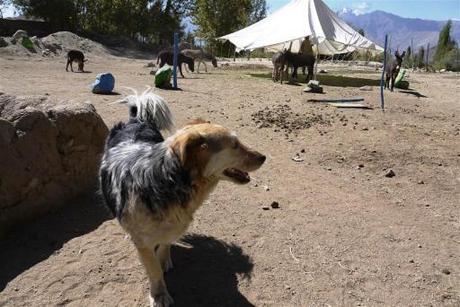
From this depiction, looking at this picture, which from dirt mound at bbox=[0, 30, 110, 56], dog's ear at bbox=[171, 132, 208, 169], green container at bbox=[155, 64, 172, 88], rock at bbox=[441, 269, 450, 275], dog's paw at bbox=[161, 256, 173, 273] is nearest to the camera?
dog's ear at bbox=[171, 132, 208, 169]

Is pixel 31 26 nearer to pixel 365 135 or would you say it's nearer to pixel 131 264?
pixel 365 135

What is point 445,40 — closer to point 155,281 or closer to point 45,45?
point 45,45

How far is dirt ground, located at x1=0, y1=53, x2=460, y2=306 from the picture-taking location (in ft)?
12.1

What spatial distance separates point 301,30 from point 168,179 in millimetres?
14845

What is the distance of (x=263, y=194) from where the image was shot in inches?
Answer: 219

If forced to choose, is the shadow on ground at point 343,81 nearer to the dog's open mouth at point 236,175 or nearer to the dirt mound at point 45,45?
the dirt mound at point 45,45

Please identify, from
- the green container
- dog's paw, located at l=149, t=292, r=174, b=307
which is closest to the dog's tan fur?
dog's paw, located at l=149, t=292, r=174, b=307

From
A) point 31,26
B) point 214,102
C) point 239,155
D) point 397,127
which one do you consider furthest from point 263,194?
point 31,26

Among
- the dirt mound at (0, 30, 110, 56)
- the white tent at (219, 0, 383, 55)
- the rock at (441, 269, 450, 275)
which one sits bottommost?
the rock at (441, 269, 450, 275)

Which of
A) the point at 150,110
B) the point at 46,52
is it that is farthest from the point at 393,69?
the point at 46,52

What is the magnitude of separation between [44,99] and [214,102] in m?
6.16

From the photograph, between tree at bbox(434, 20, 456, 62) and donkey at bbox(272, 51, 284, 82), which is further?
tree at bbox(434, 20, 456, 62)

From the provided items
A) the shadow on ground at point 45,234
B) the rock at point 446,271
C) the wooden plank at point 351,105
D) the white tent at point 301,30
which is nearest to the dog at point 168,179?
the shadow on ground at point 45,234

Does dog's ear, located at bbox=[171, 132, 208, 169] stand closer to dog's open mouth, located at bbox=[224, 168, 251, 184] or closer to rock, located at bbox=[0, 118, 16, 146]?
dog's open mouth, located at bbox=[224, 168, 251, 184]
